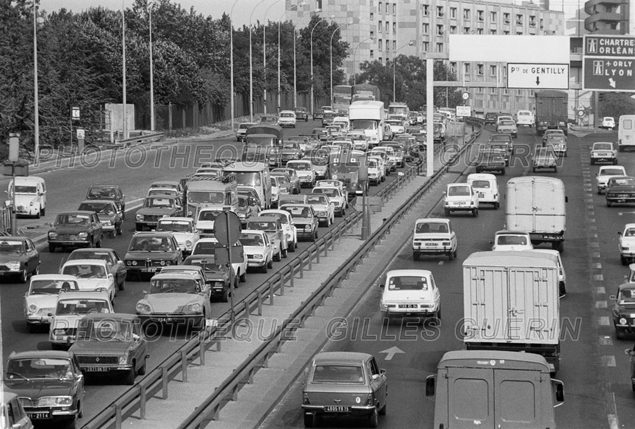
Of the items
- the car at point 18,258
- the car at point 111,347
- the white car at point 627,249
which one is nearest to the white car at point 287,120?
the white car at point 627,249

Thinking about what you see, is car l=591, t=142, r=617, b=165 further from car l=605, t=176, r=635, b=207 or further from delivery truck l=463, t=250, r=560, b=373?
delivery truck l=463, t=250, r=560, b=373

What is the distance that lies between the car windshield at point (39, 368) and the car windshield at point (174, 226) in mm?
21753

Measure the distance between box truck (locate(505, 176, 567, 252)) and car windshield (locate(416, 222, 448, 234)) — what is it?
10.9 ft

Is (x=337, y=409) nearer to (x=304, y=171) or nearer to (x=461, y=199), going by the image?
(x=461, y=199)

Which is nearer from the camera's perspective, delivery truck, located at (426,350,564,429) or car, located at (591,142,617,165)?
delivery truck, located at (426,350,564,429)

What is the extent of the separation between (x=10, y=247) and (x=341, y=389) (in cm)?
1910

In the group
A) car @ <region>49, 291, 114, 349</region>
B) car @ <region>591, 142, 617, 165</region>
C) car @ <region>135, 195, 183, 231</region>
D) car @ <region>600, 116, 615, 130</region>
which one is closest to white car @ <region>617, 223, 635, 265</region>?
car @ <region>135, 195, 183, 231</region>

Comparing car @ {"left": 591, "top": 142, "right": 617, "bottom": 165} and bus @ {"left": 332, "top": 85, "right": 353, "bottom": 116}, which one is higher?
bus @ {"left": 332, "top": 85, "right": 353, "bottom": 116}

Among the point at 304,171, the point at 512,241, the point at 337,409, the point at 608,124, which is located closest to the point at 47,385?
the point at 337,409

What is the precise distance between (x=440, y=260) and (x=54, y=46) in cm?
5997

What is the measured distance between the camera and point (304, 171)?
226 feet

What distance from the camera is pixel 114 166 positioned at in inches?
3150

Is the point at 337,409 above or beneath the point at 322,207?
beneath

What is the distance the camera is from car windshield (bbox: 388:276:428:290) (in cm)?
3381
